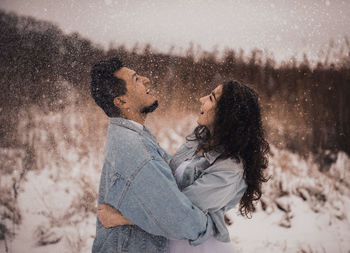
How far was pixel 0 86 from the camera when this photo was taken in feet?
9.89

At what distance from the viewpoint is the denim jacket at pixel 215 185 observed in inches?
42.6

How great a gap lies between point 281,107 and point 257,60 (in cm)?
71

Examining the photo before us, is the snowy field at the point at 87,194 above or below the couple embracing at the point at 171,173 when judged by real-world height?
below

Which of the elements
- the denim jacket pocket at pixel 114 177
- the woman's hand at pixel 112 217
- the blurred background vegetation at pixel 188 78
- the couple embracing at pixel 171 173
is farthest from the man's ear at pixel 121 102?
the blurred background vegetation at pixel 188 78

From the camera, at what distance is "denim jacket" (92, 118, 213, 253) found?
0.99 metres

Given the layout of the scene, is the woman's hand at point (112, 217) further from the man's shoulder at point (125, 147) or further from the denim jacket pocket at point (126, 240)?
the man's shoulder at point (125, 147)

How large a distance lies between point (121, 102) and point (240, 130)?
0.64 m

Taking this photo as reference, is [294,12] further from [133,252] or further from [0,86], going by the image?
[0,86]

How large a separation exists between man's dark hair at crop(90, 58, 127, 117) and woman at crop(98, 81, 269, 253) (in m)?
0.45

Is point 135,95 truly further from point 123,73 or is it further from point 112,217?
point 112,217

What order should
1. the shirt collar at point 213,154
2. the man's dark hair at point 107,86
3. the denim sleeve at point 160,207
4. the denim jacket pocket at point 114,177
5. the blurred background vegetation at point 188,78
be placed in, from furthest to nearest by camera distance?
the blurred background vegetation at point 188,78 < the man's dark hair at point 107,86 < the shirt collar at point 213,154 < the denim jacket pocket at point 114,177 < the denim sleeve at point 160,207

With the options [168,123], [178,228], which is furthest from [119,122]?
[168,123]

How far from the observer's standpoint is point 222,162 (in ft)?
3.88

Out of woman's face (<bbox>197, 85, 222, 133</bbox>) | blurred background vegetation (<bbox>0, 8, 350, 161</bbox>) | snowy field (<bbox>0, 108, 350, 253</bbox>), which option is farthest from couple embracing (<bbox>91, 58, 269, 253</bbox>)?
snowy field (<bbox>0, 108, 350, 253</bbox>)
